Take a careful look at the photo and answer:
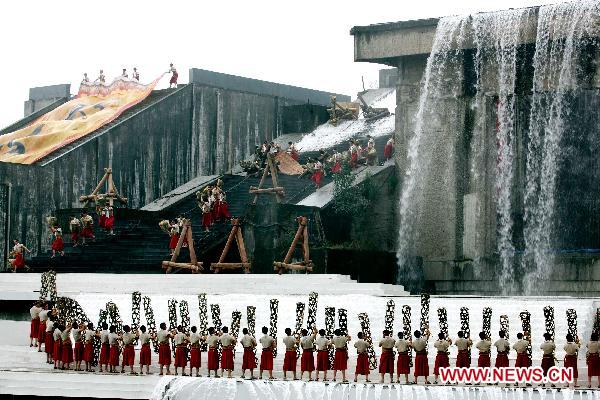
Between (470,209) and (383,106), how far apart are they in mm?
13437

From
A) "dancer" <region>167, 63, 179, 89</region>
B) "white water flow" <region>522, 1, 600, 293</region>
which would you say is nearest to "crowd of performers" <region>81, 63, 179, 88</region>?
"dancer" <region>167, 63, 179, 89</region>

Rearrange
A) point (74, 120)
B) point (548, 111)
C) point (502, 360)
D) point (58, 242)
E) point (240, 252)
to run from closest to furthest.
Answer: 1. point (502, 360)
2. point (240, 252)
3. point (548, 111)
4. point (58, 242)
5. point (74, 120)

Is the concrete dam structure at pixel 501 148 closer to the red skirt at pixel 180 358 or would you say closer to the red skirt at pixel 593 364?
the red skirt at pixel 593 364

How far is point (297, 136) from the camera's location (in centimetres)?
4231

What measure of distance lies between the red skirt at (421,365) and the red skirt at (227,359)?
117 inches

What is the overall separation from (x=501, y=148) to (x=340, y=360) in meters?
11.6

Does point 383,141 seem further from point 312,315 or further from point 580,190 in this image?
point 312,315

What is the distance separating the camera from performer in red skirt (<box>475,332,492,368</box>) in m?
20.1

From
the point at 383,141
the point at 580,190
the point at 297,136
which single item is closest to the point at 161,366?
the point at 580,190

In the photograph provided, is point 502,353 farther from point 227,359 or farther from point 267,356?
point 227,359

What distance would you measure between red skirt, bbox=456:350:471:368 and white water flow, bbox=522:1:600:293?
9.59 m

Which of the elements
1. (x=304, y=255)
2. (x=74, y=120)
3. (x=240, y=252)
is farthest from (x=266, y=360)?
(x=74, y=120)

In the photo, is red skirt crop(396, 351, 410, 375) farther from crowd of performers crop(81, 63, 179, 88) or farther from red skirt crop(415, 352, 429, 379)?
crowd of performers crop(81, 63, 179, 88)

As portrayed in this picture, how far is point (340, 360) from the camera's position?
20.3m
